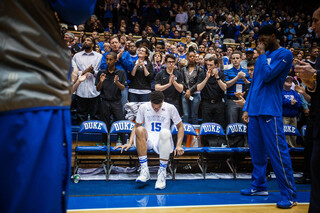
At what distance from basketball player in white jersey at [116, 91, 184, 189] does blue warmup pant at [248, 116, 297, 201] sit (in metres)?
1.47

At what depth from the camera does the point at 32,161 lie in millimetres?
875

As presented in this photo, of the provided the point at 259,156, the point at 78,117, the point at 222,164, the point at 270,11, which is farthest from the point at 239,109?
the point at 270,11

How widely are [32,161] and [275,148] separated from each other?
3.19 metres

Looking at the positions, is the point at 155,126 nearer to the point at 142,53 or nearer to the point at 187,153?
the point at 187,153

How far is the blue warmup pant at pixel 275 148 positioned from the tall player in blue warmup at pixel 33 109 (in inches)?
120

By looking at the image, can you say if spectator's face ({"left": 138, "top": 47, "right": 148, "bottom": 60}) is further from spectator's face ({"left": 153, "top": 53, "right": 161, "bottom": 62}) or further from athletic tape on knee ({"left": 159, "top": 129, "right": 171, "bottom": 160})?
athletic tape on knee ({"left": 159, "top": 129, "right": 171, "bottom": 160})

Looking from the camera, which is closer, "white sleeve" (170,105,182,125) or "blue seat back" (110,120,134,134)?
"white sleeve" (170,105,182,125)

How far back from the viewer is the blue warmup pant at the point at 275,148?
11.1 feet

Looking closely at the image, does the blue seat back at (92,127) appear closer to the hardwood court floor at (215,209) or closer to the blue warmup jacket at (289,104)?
the hardwood court floor at (215,209)

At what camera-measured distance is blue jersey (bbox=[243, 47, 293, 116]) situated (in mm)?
3424

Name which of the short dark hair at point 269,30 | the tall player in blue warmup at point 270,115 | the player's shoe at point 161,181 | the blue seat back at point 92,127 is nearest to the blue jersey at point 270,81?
the tall player in blue warmup at point 270,115

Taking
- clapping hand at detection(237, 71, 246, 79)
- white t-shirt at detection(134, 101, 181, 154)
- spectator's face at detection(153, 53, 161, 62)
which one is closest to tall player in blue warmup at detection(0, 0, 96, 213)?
white t-shirt at detection(134, 101, 181, 154)

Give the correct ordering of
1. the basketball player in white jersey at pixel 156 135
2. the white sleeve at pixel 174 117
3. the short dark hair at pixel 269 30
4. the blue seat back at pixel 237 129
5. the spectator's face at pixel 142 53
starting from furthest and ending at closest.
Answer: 1. the spectator's face at pixel 142 53
2. the blue seat back at pixel 237 129
3. the white sleeve at pixel 174 117
4. the basketball player in white jersey at pixel 156 135
5. the short dark hair at pixel 269 30

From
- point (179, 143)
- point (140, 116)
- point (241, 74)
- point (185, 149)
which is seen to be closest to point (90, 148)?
point (140, 116)
